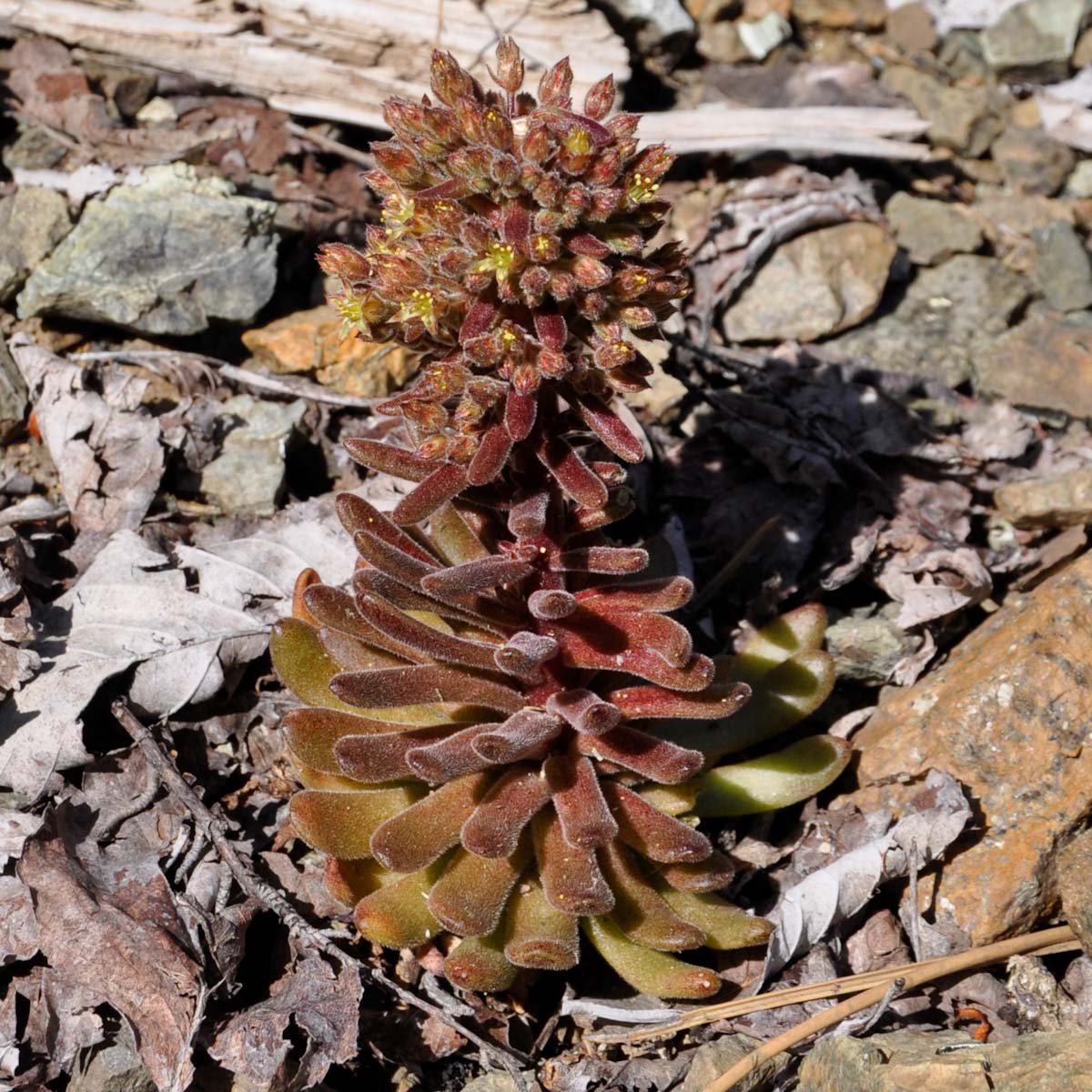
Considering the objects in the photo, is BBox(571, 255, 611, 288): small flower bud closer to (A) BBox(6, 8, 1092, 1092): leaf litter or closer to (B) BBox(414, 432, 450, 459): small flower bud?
(B) BBox(414, 432, 450, 459): small flower bud

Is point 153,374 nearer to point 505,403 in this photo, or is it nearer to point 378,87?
point 378,87

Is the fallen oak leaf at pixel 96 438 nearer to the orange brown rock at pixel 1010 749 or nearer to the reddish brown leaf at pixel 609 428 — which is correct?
the reddish brown leaf at pixel 609 428

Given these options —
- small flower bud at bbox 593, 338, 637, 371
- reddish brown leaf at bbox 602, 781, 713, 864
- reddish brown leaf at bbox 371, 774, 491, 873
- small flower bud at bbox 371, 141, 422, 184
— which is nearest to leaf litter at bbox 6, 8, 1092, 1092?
reddish brown leaf at bbox 371, 774, 491, 873

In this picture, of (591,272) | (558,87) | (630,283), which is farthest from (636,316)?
(558,87)

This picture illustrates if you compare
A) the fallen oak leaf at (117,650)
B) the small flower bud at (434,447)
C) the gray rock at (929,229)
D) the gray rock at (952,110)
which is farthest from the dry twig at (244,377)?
the gray rock at (952,110)

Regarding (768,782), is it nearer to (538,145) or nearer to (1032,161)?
(538,145)

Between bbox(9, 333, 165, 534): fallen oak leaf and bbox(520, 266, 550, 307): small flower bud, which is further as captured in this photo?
bbox(9, 333, 165, 534): fallen oak leaf
